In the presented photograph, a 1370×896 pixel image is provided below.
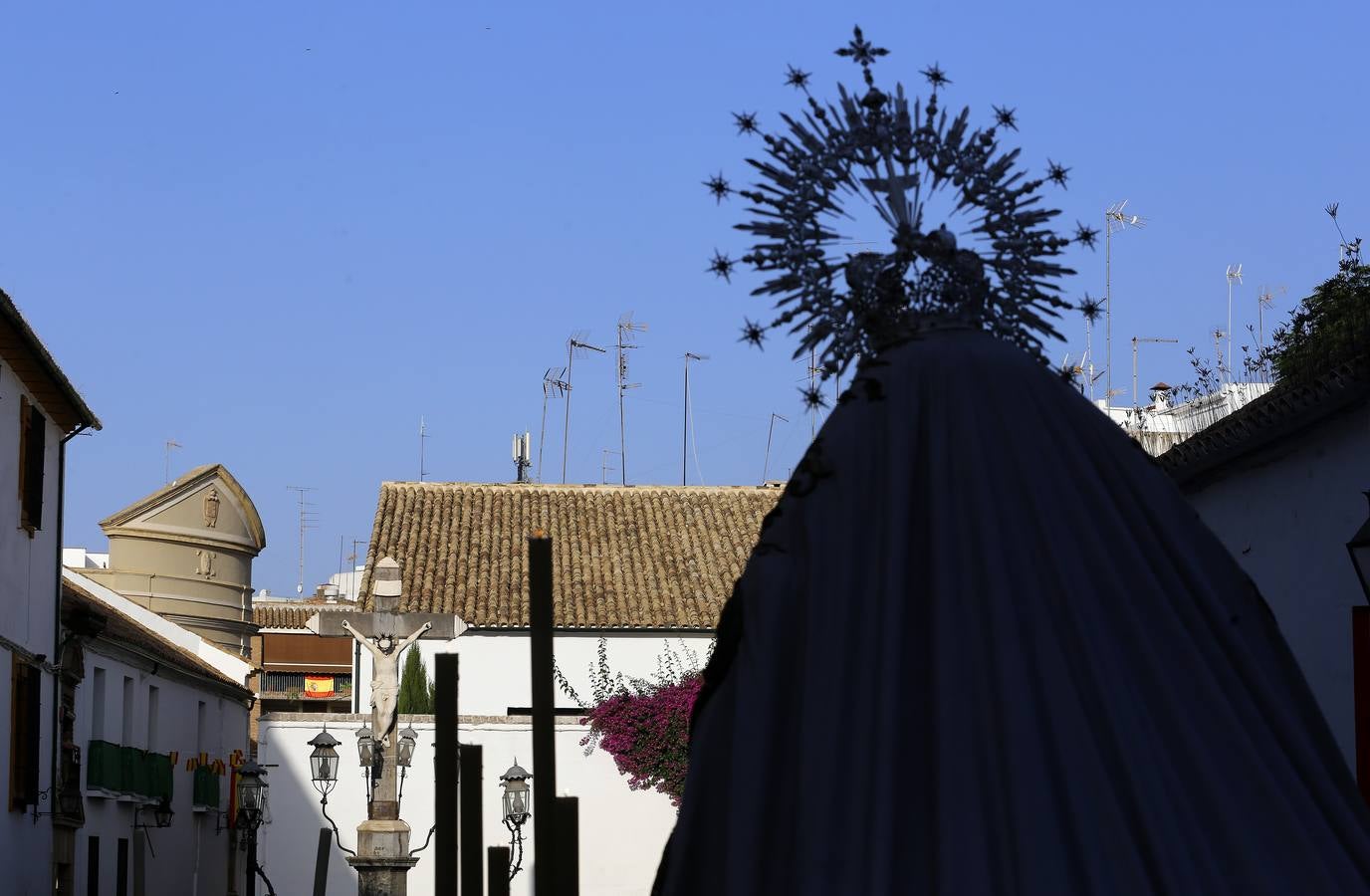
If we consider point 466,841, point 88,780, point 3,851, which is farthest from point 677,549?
point 466,841

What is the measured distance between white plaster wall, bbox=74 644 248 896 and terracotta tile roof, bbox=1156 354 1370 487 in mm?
16233

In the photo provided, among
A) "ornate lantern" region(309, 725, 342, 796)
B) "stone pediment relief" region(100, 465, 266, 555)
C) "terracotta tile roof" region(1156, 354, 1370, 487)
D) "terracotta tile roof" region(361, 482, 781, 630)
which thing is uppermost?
"stone pediment relief" region(100, 465, 266, 555)

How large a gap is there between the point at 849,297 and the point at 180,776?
27908 millimetres

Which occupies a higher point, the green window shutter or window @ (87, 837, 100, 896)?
the green window shutter

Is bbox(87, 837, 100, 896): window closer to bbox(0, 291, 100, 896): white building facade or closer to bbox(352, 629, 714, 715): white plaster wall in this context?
bbox(0, 291, 100, 896): white building facade

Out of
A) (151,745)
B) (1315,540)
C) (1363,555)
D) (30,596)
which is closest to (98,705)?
(151,745)

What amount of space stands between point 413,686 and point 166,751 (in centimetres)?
430

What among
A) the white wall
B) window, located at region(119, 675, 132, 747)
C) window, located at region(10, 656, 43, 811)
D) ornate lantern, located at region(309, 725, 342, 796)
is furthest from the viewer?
A: window, located at region(119, 675, 132, 747)

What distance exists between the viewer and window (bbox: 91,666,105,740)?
968 inches

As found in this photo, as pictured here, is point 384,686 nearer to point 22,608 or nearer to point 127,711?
point 22,608

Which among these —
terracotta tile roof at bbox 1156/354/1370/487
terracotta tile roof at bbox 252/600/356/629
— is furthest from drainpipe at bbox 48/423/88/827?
terracotta tile roof at bbox 252/600/356/629

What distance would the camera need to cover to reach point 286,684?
51.3 meters

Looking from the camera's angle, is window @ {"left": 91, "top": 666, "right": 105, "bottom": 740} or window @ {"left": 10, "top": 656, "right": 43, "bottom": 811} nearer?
window @ {"left": 10, "top": 656, "right": 43, "bottom": 811}

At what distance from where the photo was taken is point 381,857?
19.4m
